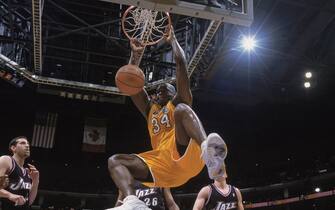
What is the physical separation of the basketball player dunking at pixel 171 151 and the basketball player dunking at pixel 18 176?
2.03 m

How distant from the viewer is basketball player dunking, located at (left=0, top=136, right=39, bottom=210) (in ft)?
16.7

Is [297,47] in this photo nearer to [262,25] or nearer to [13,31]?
[262,25]

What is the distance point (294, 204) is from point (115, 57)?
7529 millimetres

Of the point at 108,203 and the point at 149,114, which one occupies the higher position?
the point at 149,114

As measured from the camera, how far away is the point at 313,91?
12258mm

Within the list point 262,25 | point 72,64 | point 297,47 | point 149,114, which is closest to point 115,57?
point 72,64

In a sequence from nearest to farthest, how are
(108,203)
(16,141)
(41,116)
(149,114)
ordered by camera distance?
1. (149,114)
2. (16,141)
3. (41,116)
4. (108,203)

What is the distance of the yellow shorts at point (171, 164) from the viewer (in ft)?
11.0

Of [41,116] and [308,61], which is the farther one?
[41,116]

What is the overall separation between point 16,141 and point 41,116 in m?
7.02

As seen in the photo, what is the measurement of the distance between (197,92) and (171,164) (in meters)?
8.70

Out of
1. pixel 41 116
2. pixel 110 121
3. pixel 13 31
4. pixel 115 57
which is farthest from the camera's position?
pixel 110 121

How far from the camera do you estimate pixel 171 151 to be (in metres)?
3.49

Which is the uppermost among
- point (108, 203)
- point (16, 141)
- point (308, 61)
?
point (308, 61)
